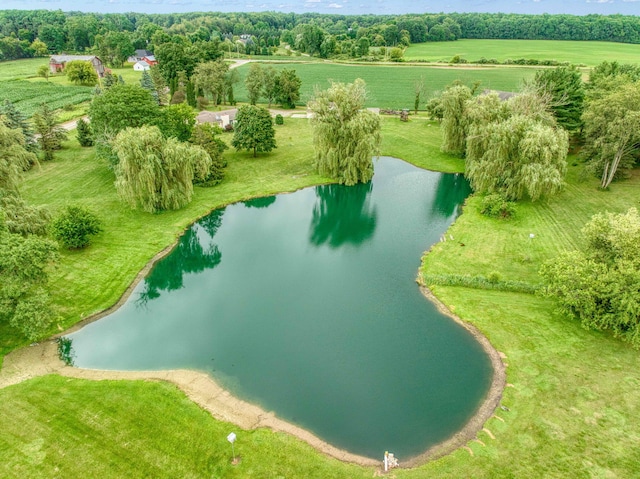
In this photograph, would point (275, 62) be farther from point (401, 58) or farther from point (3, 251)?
point (3, 251)

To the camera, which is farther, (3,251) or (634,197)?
(634,197)

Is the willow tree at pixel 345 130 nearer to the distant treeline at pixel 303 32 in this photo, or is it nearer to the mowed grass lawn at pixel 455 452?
the mowed grass lawn at pixel 455 452

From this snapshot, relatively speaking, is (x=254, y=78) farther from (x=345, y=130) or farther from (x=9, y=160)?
(x=9, y=160)

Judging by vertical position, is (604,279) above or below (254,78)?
below

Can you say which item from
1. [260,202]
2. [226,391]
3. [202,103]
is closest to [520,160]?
Result: [260,202]

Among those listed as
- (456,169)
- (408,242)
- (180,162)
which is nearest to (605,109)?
(456,169)

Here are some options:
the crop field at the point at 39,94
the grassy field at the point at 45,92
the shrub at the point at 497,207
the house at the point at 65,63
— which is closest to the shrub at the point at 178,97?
the grassy field at the point at 45,92
